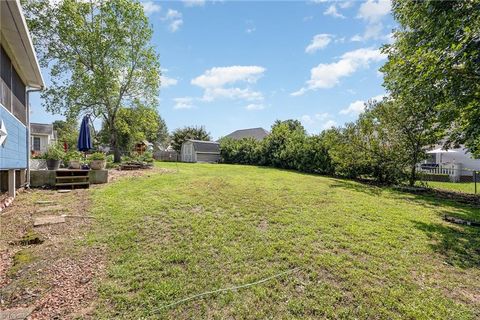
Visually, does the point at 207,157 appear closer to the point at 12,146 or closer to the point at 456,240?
the point at 12,146

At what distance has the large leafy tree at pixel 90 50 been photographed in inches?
653

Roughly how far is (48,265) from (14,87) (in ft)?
19.6

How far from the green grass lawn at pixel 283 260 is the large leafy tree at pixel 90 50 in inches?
565

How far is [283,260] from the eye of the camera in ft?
12.1

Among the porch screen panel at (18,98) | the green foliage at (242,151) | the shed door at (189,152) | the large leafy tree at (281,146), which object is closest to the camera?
the porch screen panel at (18,98)

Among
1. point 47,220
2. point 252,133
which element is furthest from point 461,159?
point 47,220


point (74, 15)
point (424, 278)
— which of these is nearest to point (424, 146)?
point (424, 278)

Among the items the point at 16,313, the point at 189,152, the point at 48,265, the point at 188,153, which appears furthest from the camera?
the point at 188,153

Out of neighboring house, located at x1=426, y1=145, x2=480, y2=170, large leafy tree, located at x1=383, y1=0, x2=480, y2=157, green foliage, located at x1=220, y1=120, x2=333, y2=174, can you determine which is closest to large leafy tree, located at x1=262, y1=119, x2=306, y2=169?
green foliage, located at x1=220, y1=120, x2=333, y2=174

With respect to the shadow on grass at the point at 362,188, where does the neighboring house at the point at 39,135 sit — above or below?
above

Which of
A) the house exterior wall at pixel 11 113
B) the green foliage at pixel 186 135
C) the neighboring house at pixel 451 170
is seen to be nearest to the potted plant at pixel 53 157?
the house exterior wall at pixel 11 113

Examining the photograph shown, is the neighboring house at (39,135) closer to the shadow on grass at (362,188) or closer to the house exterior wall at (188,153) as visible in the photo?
the house exterior wall at (188,153)

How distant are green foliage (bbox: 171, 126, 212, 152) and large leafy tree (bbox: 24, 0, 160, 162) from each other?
19805 millimetres

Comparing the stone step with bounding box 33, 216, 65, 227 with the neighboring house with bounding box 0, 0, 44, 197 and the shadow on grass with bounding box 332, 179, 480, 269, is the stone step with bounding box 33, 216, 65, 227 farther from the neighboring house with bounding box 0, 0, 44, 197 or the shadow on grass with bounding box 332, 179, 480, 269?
the shadow on grass with bounding box 332, 179, 480, 269
